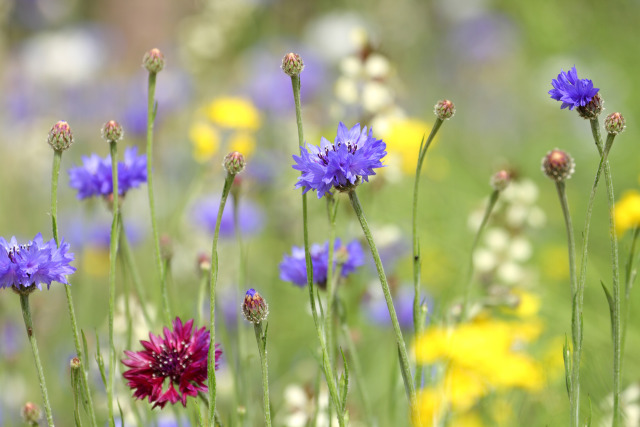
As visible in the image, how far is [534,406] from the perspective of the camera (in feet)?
3.94

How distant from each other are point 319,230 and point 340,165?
4.60 ft

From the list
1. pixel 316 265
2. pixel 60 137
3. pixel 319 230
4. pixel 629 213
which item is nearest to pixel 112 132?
pixel 60 137

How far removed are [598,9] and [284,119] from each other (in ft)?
4.53

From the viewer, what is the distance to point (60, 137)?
0.77m

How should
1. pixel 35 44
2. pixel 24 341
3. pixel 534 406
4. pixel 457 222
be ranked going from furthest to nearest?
1. pixel 35 44
2. pixel 457 222
3. pixel 24 341
4. pixel 534 406

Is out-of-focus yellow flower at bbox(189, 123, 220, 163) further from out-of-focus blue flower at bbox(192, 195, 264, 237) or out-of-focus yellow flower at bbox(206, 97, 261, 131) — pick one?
out-of-focus blue flower at bbox(192, 195, 264, 237)

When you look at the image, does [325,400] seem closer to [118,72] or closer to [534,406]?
[534,406]

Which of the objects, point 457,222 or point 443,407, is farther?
point 457,222

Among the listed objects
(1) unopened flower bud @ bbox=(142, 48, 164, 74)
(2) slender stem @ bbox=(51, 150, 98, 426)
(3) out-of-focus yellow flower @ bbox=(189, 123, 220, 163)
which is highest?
(3) out-of-focus yellow flower @ bbox=(189, 123, 220, 163)

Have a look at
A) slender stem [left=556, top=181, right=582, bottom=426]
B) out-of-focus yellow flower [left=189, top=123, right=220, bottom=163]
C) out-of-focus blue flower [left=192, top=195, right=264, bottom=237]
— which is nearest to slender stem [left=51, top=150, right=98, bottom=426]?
slender stem [left=556, top=181, right=582, bottom=426]

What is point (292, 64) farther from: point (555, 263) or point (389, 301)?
point (555, 263)

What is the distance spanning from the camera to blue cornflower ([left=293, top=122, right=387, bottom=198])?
0.72m

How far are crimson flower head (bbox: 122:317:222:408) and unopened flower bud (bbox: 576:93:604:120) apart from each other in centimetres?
44

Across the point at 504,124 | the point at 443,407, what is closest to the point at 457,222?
the point at 443,407
